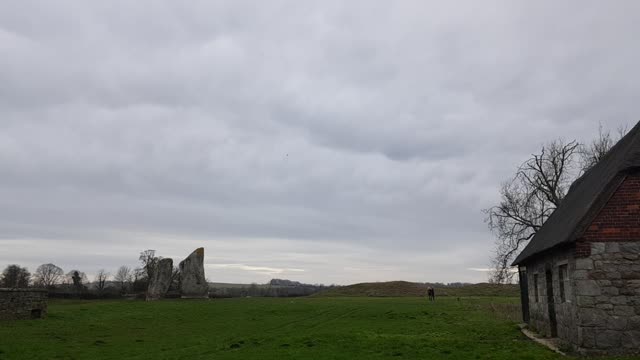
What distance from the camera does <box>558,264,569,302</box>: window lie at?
1723 centimetres

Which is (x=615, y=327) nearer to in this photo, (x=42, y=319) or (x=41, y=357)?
(x=41, y=357)

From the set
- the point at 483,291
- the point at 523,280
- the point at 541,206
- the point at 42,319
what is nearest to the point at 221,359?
the point at 523,280

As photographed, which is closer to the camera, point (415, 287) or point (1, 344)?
point (1, 344)

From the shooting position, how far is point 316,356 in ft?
54.9

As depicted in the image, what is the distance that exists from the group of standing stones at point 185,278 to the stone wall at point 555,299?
105ft

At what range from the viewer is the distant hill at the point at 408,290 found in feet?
221

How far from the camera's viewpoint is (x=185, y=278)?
4984 centimetres

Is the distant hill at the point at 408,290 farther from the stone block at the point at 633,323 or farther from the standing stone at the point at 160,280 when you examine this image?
the stone block at the point at 633,323

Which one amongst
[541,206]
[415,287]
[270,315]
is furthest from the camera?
[415,287]

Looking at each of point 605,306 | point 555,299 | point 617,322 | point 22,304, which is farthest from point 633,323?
point 22,304

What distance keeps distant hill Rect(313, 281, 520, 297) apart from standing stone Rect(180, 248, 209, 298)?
86.6 ft

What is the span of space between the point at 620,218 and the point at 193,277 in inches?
1576

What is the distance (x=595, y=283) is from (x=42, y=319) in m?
28.4

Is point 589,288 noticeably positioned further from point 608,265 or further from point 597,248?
point 597,248
